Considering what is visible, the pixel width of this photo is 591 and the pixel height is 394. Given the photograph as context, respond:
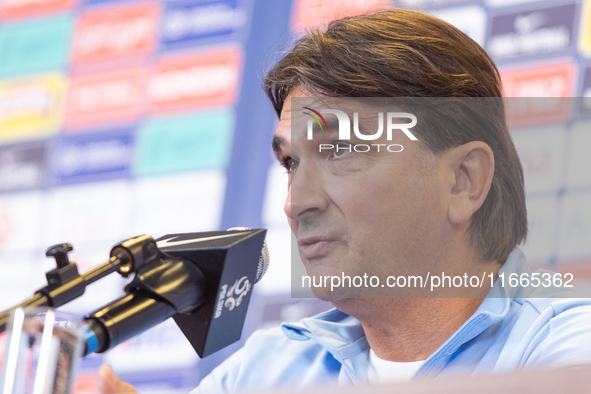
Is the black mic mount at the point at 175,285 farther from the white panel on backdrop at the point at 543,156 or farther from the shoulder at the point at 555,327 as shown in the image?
the white panel on backdrop at the point at 543,156

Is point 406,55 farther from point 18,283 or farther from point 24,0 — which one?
point 24,0

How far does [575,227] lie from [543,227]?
0.09 m

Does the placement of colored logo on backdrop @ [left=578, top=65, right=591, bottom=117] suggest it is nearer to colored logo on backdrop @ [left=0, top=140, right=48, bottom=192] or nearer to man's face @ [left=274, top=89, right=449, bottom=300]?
man's face @ [left=274, top=89, right=449, bottom=300]

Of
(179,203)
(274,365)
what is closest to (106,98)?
Result: (179,203)

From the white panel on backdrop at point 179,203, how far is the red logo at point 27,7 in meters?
0.91

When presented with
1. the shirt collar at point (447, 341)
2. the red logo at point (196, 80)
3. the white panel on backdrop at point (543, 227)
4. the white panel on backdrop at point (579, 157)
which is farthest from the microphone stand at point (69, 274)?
the red logo at point (196, 80)

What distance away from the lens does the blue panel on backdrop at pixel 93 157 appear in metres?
2.29

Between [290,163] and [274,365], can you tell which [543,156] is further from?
[274,365]

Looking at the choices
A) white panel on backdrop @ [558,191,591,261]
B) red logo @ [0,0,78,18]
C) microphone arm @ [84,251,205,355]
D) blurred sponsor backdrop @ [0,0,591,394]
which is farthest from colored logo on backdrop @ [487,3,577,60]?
red logo @ [0,0,78,18]

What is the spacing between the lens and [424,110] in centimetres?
113

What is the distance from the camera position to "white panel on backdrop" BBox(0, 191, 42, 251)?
232 centimetres

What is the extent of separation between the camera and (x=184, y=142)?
2195 millimetres

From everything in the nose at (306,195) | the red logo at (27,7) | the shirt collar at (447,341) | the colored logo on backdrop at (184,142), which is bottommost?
the shirt collar at (447,341)

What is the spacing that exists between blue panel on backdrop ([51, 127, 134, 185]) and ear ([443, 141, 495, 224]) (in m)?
1.46
